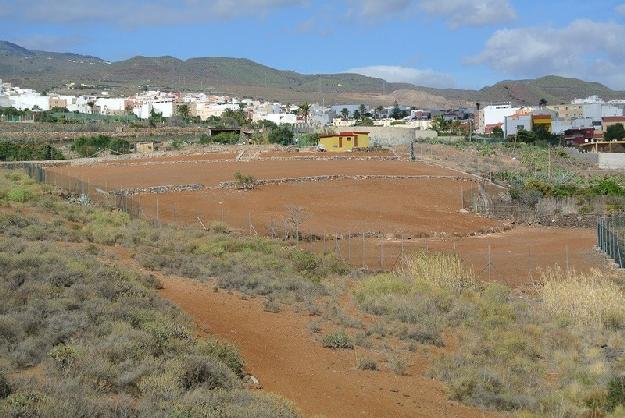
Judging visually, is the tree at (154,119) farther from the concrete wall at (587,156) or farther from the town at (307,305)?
the town at (307,305)

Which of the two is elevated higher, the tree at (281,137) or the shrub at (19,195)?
the tree at (281,137)

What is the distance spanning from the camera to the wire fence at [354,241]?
30000 mm

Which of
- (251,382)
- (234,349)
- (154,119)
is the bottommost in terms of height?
(251,382)

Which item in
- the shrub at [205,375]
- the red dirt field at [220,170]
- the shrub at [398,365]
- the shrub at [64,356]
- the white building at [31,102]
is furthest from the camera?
the white building at [31,102]

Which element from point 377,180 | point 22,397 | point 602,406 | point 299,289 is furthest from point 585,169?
point 22,397

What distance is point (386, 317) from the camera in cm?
1820

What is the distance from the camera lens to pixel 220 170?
2576 inches

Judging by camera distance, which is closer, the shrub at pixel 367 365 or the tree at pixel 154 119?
the shrub at pixel 367 365

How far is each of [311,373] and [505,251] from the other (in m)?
23.2

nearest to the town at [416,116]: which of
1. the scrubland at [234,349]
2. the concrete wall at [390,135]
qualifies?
the concrete wall at [390,135]

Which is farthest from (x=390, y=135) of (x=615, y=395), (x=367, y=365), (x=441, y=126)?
(x=615, y=395)

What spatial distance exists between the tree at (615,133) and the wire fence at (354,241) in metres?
83.8

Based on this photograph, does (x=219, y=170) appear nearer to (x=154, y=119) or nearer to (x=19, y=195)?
(x=19, y=195)

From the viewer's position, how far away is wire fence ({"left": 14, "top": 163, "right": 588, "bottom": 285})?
98.4 ft
